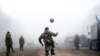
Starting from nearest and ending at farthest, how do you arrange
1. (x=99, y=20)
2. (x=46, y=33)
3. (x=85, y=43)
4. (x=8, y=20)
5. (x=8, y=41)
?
(x=46, y=33) → (x=8, y=41) → (x=99, y=20) → (x=85, y=43) → (x=8, y=20)

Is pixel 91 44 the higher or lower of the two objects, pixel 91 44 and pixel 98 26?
the lower

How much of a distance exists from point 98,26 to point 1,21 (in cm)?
8272

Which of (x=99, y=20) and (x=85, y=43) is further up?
(x=99, y=20)

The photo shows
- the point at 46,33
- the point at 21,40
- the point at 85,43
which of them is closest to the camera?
the point at 46,33

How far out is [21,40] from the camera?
34938 mm

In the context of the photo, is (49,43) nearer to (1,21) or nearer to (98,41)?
(98,41)

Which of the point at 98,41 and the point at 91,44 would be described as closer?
the point at 98,41

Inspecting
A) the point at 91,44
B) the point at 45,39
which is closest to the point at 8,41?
the point at 45,39

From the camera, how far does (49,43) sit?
1603cm

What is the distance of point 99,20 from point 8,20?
307 feet

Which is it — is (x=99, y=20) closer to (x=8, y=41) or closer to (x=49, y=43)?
(x=8, y=41)

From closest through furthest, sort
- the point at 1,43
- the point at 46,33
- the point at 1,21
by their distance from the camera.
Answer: the point at 46,33, the point at 1,43, the point at 1,21

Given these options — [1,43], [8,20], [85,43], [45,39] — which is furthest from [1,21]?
[45,39]

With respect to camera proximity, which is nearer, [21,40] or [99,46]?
[99,46]
